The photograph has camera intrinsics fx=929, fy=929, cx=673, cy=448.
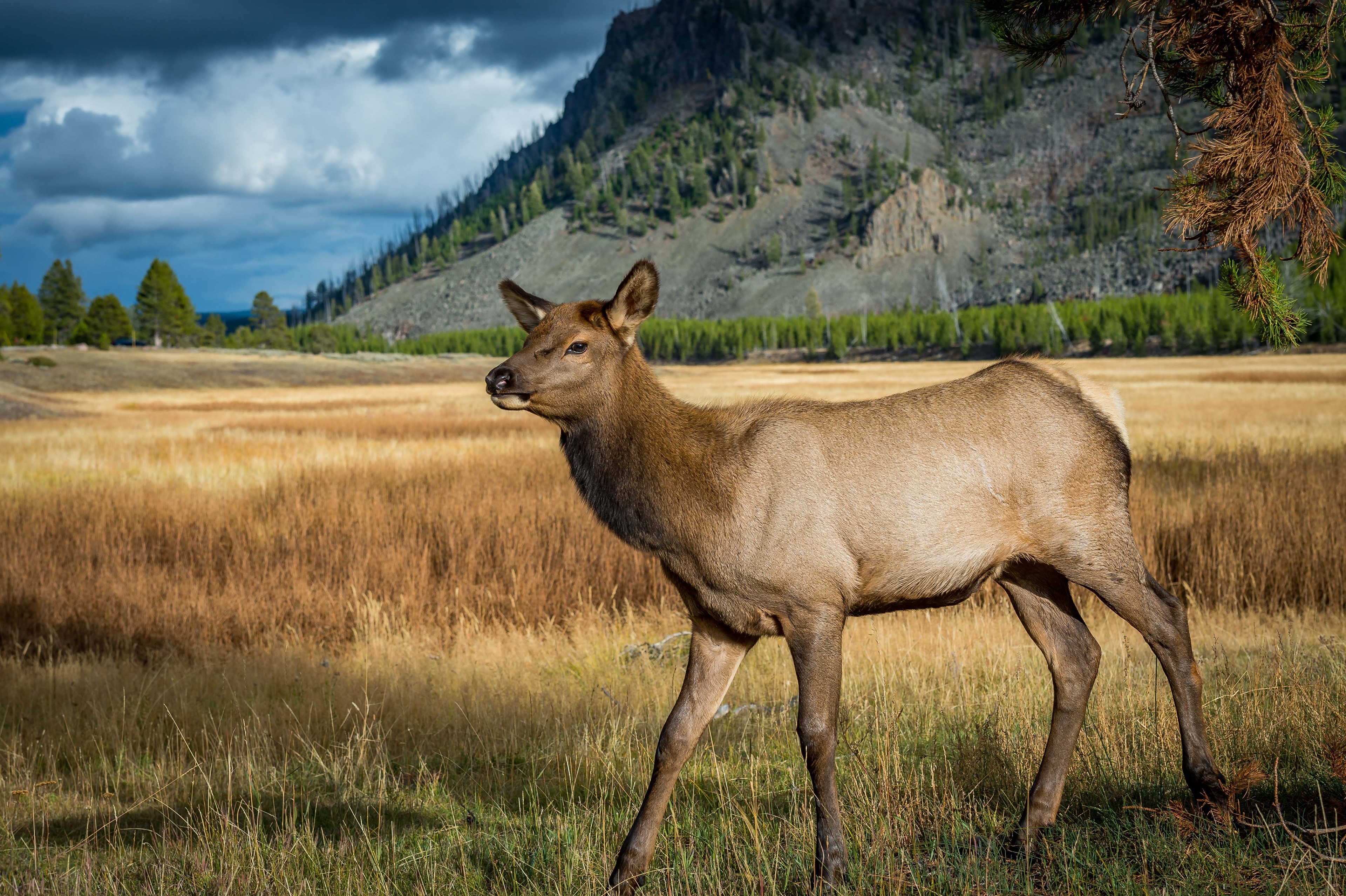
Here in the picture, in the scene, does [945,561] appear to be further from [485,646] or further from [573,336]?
[485,646]

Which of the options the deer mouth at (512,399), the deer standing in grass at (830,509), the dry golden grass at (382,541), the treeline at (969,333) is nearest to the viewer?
the deer standing in grass at (830,509)

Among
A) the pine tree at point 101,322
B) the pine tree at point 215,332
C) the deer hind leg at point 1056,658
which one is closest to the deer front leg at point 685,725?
the deer hind leg at point 1056,658

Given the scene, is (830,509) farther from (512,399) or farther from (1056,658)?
(1056,658)

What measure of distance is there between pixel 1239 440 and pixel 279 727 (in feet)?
70.1

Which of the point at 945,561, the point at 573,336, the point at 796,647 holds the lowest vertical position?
the point at 796,647

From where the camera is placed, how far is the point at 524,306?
5094 millimetres

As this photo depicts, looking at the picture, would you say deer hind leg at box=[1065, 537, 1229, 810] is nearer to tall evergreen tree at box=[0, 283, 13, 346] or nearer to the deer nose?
the deer nose

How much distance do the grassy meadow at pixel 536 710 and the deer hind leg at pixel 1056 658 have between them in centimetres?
18

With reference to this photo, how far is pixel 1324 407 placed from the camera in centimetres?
2955

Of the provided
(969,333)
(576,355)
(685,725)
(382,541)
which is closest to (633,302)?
(576,355)

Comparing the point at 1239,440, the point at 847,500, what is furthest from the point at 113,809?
the point at 1239,440

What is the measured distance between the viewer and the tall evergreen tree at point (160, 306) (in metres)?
119

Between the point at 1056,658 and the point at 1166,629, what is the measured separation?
57cm

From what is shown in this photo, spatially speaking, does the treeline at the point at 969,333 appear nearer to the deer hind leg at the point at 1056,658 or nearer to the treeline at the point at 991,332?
the treeline at the point at 991,332
